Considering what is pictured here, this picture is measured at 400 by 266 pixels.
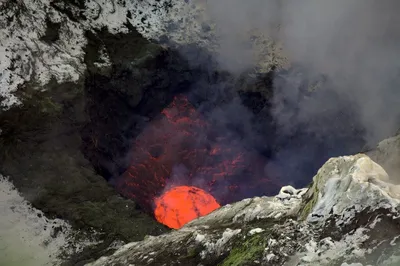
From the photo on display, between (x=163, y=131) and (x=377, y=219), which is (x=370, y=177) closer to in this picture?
(x=377, y=219)

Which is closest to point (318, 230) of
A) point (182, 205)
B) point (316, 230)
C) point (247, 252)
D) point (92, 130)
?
point (316, 230)

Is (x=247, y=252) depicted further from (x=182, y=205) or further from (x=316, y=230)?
(x=182, y=205)

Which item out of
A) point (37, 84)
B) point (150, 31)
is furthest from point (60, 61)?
point (150, 31)

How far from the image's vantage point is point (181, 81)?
63.1 ft

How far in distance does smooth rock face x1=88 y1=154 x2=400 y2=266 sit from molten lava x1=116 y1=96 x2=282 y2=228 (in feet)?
32.3

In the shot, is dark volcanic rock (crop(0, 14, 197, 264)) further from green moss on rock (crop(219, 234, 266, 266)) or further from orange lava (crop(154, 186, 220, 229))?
green moss on rock (crop(219, 234, 266, 266))

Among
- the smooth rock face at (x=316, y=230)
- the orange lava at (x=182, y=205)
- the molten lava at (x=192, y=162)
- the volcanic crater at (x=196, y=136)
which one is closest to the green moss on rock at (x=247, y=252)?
the smooth rock face at (x=316, y=230)

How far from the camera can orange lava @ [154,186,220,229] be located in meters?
15.5

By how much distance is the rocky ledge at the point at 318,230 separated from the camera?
4.86 meters

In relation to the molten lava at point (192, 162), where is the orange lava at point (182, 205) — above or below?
below

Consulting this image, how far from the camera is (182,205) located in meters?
16.5

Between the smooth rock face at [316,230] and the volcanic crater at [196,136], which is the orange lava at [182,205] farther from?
the smooth rock face at [316,230]

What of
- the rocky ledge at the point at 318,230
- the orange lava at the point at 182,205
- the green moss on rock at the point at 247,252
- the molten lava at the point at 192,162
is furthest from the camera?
the molten lava at the point at 192,162

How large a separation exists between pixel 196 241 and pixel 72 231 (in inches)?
230
